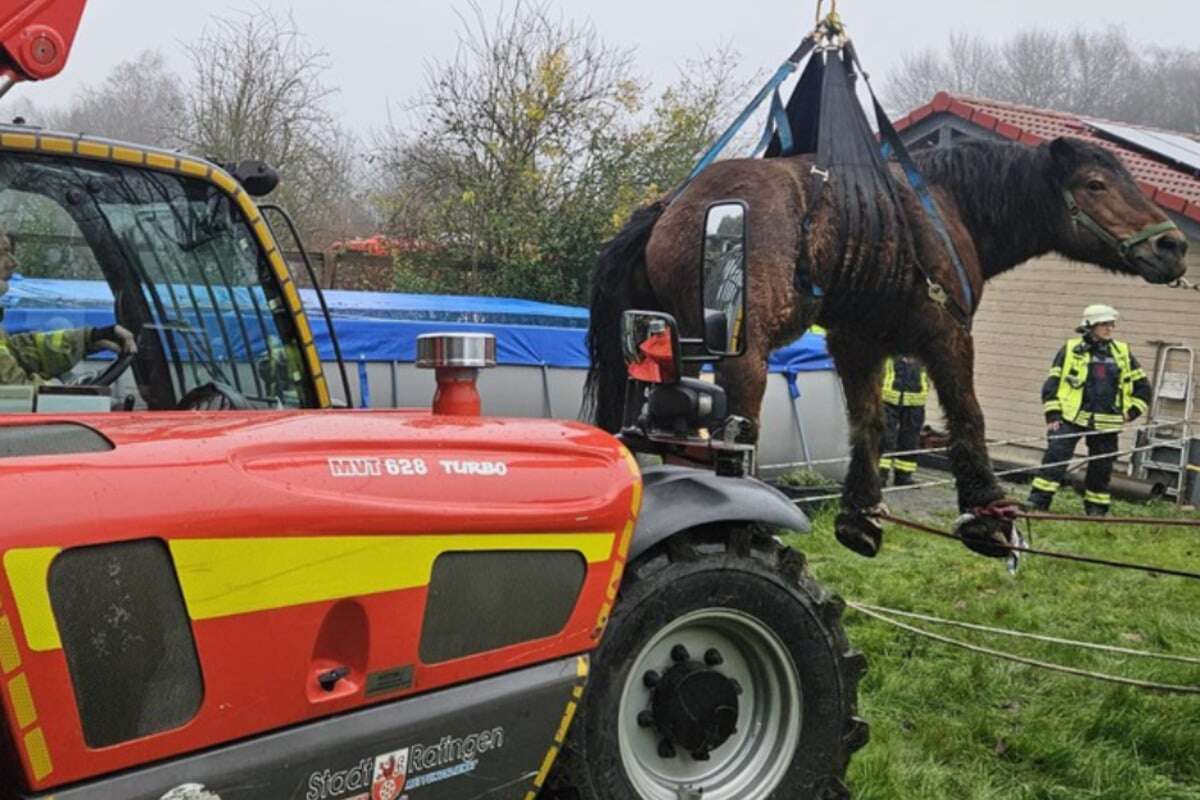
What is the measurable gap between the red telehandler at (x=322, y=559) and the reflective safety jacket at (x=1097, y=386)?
8.73 meters

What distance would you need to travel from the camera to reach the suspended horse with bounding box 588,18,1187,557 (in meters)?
4.24

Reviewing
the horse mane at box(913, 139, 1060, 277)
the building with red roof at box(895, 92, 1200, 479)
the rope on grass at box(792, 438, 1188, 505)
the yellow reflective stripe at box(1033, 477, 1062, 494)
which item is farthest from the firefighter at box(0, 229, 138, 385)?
the building with red roof at box(895, 92, 1200, 479)

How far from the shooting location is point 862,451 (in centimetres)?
514

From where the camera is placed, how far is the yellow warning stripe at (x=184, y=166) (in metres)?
2.59

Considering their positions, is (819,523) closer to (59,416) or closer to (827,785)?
(827,785)

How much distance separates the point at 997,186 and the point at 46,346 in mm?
3908

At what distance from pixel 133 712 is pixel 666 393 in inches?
68.0

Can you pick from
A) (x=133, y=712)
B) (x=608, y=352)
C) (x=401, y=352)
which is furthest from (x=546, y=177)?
(x=133, y=712)

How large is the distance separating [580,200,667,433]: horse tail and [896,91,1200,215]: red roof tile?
30.2ft

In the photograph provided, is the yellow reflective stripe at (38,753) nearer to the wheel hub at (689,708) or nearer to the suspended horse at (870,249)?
the wheel hub at (689,708)

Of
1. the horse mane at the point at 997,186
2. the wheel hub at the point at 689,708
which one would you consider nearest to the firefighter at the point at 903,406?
the horse mane at the point at 997,186

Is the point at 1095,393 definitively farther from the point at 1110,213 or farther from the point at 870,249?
the point at 870,249

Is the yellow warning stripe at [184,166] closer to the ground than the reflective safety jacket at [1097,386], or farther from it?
farther from it

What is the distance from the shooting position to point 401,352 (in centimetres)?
870
